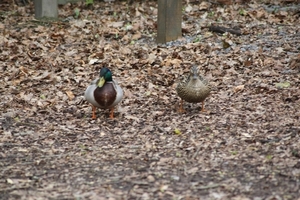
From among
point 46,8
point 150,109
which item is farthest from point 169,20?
point 46,8

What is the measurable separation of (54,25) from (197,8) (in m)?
2.80

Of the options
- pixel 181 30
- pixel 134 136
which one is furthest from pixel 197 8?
pixel 134 136

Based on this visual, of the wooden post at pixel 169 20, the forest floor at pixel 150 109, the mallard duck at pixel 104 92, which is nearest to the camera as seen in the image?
the forest floor at pixel 150 109

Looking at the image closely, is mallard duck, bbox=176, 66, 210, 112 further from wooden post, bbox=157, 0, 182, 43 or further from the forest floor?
wooden post, bbox=157, 0, 182, 43

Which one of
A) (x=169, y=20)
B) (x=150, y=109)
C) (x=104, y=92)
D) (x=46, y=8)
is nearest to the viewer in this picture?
(x=104, y=92)

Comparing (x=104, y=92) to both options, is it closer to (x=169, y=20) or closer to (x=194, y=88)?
(x=194, y=88)

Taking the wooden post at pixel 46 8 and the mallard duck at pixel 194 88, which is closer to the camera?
the mallard duck at pixel 194 88

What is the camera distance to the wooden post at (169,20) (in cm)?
825

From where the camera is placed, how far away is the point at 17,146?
524 cm

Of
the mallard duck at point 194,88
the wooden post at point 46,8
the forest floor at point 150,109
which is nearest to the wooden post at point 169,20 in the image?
the forest floor at point 150,109

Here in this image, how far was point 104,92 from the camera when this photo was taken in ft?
19.2

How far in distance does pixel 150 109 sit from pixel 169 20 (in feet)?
7.97

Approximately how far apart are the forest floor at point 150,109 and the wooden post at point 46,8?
182 millimetres

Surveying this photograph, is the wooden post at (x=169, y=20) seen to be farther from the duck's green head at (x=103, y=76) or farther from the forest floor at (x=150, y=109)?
the duck's green head at (x=103, y=76)
